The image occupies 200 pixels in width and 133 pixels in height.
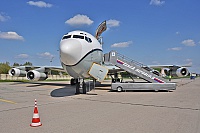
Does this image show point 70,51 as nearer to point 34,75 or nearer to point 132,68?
point 132,68

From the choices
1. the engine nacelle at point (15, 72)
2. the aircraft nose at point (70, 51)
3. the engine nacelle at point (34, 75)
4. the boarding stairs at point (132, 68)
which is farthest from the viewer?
the engine nacelle at point (15, 72)

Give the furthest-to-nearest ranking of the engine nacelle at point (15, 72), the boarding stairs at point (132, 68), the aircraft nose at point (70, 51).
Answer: the engine nacelle at point (15, 72)
the boarding stairs at point (132, 68)
the aircraft nose at point (70, 51)

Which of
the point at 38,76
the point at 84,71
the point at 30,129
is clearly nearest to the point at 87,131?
the point at 30,129

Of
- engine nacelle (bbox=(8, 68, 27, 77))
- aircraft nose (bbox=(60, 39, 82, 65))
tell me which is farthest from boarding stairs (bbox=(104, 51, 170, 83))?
engine nacelle (bbox=(8, 68, 27, 77))

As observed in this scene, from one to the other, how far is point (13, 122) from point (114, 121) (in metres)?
3.04

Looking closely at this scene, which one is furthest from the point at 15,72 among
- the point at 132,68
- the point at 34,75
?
the point at 132,68

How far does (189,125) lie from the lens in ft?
16.4

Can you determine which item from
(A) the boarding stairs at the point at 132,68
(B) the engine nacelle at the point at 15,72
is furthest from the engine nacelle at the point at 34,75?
(A) the boarding stairs at the point at 132,68

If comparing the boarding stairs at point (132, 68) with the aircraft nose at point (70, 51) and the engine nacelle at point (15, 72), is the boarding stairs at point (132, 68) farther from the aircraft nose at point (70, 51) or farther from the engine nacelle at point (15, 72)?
the engine nacelle at point (15, 72)

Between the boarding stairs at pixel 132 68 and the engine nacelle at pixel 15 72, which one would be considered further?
the engine nacelle at pixel 15 72

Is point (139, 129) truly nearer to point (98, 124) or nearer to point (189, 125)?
point (98, 124)

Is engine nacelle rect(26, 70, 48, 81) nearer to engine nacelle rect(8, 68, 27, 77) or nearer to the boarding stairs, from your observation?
engine nacelle rect(8, 68, 27, 77)

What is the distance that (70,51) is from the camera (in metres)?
10.1

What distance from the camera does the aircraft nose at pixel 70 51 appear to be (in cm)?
1007
